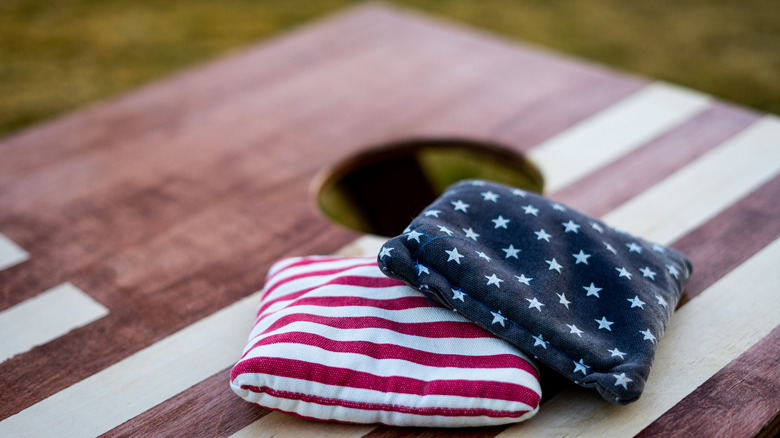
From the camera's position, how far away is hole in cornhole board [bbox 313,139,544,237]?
1.33 m

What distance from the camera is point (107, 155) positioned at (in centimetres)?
138

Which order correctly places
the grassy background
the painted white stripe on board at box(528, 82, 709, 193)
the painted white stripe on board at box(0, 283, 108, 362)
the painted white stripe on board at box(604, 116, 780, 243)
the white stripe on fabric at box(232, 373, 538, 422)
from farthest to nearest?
the grassy background
the painted white stripe on board at box(528, 82, 709, 193)
the painted white stripe on board at box(604, 116, 780, 243)
the painted white stripe on board at box(0, 283, 108, 362)
the white stripe on fabric at box(232, 373, 538, 422)

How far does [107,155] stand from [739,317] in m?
1.08

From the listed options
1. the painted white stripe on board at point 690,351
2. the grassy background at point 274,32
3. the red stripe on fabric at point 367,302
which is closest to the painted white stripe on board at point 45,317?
the red stripe on fabric at point 367,302

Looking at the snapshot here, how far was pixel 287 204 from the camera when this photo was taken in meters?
1.20

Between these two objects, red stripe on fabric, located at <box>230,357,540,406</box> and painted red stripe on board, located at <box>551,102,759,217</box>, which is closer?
red stripe on fabric, located at <box>230,357,540,406</box>

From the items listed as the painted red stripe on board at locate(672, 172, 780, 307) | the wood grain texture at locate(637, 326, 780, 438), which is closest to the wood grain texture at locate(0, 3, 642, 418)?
the painted red stripe on board at locate(672, 172, 780, 307)

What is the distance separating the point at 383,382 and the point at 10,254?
69 cm

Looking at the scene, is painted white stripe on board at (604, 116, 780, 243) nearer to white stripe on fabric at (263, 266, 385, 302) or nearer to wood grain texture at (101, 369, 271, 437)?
white stripe on fabric at (263, 266, 385, 302)

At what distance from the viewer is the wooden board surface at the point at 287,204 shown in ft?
2.72

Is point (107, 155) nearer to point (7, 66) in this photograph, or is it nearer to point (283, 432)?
point (283, 432)

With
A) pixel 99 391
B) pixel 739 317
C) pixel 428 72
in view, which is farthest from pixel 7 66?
pixel 739 317

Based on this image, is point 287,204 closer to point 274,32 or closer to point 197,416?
point 197,416

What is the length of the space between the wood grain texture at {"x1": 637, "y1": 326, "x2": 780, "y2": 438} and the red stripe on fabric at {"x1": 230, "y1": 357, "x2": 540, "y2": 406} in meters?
0.14
